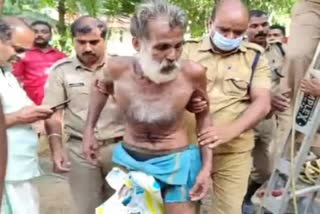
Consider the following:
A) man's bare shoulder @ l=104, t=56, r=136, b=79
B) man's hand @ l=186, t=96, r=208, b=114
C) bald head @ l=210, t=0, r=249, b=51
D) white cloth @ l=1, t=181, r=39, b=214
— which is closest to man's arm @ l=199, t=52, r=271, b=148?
man's hand @ l=186, t=96, r=208, b=114

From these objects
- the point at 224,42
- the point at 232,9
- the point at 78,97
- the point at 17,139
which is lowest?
the point at 17,139

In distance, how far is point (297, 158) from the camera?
15.8 feet

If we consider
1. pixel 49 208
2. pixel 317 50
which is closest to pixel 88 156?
pixel 317 50

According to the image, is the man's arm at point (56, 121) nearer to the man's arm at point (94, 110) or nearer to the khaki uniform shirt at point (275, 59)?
the man's arm at point (94, 110)

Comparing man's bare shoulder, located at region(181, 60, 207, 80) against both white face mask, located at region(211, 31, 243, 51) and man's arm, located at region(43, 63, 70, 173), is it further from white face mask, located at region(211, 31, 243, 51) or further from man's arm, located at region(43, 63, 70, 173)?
man's arm, located at region(43, 63, 70, 173)

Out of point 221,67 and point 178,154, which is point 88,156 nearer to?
point 178,154

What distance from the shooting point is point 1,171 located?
8.52ft

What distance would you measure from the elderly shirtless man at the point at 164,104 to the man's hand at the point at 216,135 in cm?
4

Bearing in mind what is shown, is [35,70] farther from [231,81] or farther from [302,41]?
[231,81]

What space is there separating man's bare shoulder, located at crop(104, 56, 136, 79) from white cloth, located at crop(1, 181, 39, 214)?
81 centimetres

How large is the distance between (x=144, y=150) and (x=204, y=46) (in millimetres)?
755

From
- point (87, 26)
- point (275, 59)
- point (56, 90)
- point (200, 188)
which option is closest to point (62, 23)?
point (275, 59)

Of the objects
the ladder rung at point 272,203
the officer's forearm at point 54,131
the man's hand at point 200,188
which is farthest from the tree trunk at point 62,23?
the man's hand at point 200,188

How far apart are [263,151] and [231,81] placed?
1656 millimetres
